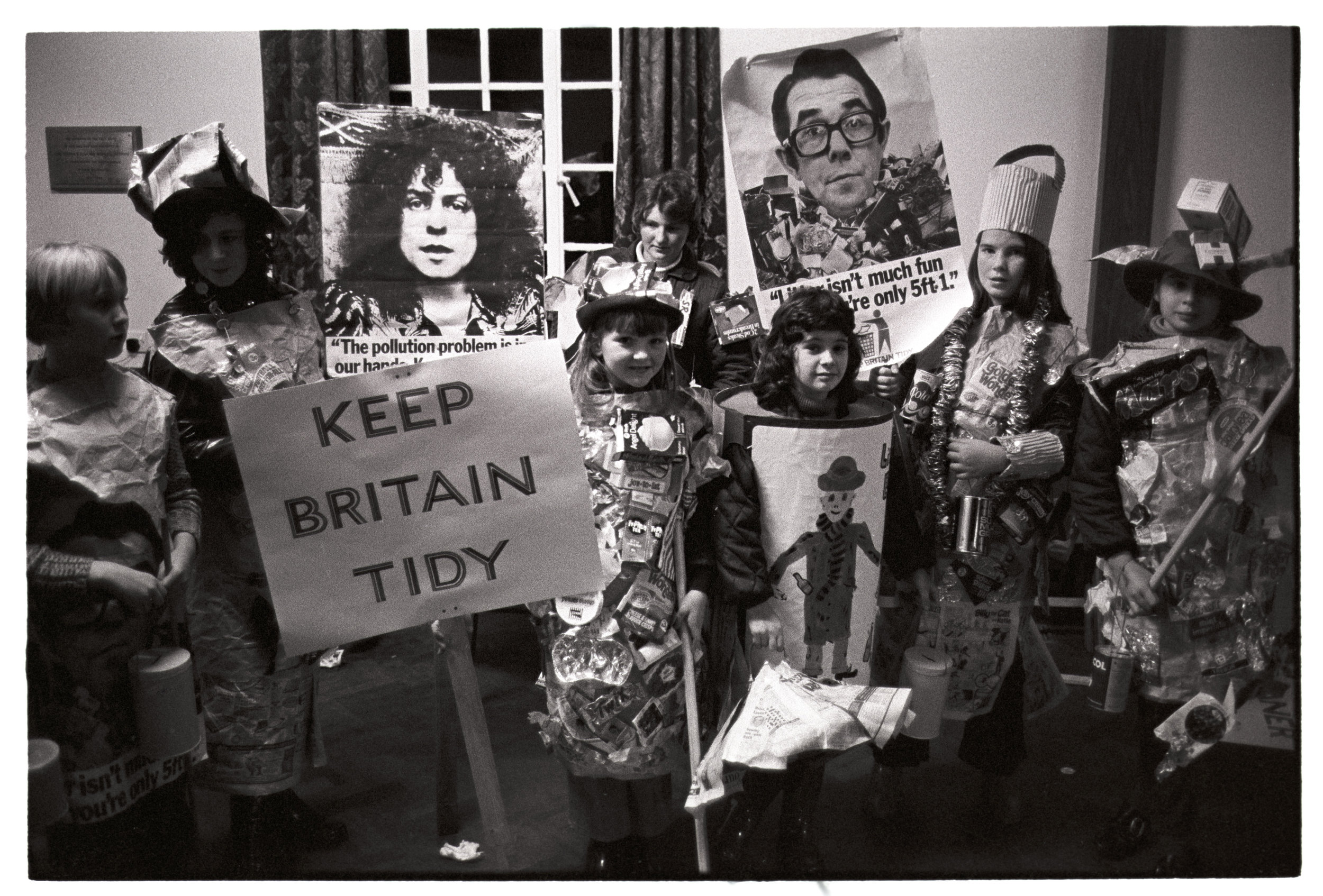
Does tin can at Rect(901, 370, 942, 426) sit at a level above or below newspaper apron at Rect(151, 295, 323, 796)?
above

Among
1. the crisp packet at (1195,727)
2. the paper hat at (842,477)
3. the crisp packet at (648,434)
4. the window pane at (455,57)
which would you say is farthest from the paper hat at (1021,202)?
the window pane at (455,57)

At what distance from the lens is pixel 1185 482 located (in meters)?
2.78

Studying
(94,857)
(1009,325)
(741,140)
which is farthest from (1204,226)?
(94,857)

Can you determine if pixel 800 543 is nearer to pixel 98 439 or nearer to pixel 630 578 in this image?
pixel 630 578

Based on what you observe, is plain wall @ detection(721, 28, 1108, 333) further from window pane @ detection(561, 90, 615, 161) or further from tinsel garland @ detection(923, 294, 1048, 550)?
tinsel garland @ detection(923, 294, 1048, 550)

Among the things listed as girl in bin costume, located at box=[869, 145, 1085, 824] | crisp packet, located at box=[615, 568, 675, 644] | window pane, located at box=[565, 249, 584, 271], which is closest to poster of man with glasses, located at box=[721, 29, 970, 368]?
girl in bin costume, located at box=[869, 145, 1085, 824]

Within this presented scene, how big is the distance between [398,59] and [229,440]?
2.44 meters

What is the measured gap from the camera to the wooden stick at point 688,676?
8.38 ft

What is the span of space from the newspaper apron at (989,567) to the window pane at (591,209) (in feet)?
6.85

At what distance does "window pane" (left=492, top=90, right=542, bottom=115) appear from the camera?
12.8 feet

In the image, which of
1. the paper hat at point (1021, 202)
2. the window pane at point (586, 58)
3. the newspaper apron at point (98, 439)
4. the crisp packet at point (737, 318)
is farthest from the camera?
the window pane at point (586, 58)

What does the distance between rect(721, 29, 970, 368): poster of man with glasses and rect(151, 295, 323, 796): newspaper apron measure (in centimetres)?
138

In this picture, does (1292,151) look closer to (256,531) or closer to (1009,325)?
(1009,325)

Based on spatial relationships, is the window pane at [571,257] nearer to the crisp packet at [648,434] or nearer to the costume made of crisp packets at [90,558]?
the crisp packet at [648,434]
